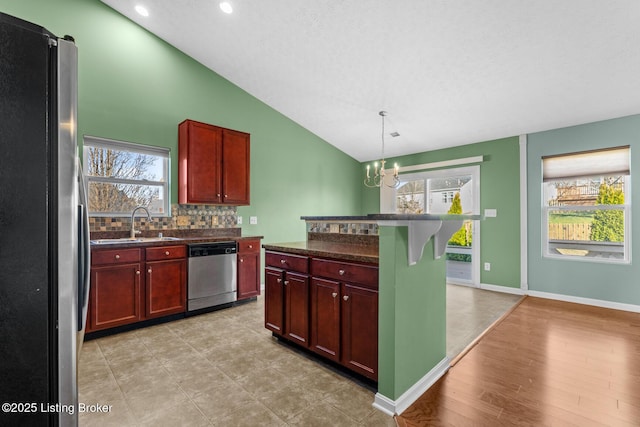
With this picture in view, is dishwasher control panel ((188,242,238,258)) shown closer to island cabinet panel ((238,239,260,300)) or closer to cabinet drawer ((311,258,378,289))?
island cabinet panel ((238,239,260,300))

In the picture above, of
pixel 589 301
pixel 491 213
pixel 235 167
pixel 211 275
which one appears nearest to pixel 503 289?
pixel 589 301

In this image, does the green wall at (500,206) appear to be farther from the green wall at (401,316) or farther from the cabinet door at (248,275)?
the cabinet door at (248,275)

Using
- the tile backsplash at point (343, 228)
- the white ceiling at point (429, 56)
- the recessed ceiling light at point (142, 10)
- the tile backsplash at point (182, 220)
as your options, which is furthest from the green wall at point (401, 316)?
the recessed ceiling light at point (142, 10)

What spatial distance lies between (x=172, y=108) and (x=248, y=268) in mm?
2364

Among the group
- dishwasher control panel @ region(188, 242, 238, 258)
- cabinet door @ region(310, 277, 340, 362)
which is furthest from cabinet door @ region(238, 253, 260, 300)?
cabinet door @ region(310, 277, 340, 362)

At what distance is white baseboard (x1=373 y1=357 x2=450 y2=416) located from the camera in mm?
1768

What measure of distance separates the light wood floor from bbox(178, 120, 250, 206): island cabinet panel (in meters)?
3.22

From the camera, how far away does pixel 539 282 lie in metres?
4.45

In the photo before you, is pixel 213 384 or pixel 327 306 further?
pixel 327 306

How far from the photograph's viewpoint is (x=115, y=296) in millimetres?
2980

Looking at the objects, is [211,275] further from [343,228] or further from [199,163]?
[343,228]

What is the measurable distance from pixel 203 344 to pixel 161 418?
1031mm

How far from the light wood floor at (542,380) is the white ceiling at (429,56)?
2.70 meters

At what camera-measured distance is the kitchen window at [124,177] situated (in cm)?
349
